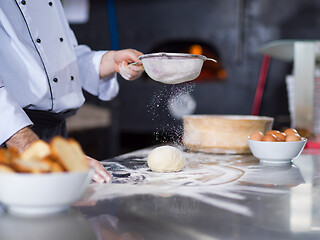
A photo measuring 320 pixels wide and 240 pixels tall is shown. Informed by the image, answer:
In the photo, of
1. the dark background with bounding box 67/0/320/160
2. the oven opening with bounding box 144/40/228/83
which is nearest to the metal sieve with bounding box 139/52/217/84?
the dark background with bounding box 67/0/320/160

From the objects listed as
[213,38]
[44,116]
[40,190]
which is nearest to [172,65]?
[44,116]

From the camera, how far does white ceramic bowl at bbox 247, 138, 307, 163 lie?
4.22 feet

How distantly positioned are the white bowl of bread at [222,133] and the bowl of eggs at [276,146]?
0.67 feet

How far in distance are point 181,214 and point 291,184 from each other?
0.42 metres

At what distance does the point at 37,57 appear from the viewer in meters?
1.44

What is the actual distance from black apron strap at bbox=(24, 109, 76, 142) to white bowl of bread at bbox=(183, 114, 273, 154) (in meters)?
0.54

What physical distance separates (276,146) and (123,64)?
26.7 inches

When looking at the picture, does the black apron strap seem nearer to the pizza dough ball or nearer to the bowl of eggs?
the pizza dough ball

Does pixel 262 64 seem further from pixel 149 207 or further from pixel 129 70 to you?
pixel 149 207

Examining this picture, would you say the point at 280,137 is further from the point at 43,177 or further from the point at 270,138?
the point at 43,177

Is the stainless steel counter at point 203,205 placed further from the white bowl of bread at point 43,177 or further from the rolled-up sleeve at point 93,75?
the rolled-up sleeve at point 93,75

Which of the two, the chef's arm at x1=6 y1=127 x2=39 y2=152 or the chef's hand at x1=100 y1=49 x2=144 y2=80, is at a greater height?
the chef's hand at x1=100 y1=49 x2=144 y2=80

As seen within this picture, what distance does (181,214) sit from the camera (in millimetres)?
750

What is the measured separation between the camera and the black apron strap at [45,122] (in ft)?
4.68
